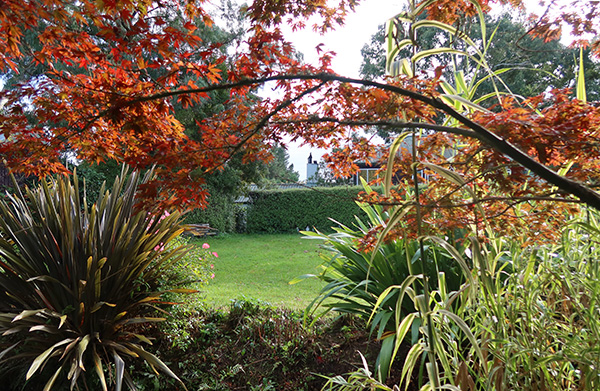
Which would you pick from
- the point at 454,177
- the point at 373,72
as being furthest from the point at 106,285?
the point at 373,72

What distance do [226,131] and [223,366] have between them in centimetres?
169

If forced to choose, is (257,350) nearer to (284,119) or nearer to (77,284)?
(77,284)

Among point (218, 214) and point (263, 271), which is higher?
point (218, 214)

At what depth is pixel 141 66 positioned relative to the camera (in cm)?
208

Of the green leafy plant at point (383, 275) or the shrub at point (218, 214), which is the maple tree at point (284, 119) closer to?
the green leafy plant at point (383, 275)

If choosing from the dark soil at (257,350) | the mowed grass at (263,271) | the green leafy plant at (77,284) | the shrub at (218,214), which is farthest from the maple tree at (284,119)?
the shrub at (218,214)

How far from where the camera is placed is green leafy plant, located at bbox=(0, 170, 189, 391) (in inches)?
96.0

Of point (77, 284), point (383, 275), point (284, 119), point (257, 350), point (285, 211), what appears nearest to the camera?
point (284, 119)

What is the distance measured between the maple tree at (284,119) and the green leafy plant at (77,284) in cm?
52

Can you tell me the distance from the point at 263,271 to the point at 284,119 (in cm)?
488

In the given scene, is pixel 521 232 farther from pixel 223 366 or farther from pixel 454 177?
pixel 223 366

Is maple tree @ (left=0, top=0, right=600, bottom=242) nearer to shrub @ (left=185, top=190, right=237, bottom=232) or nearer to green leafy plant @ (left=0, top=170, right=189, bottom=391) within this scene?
green leafy plant @ (left=0, top=170, right=189, bottom=391)

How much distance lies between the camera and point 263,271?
21.6ft

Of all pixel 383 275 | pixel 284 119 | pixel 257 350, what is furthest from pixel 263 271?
pixel 284 119
